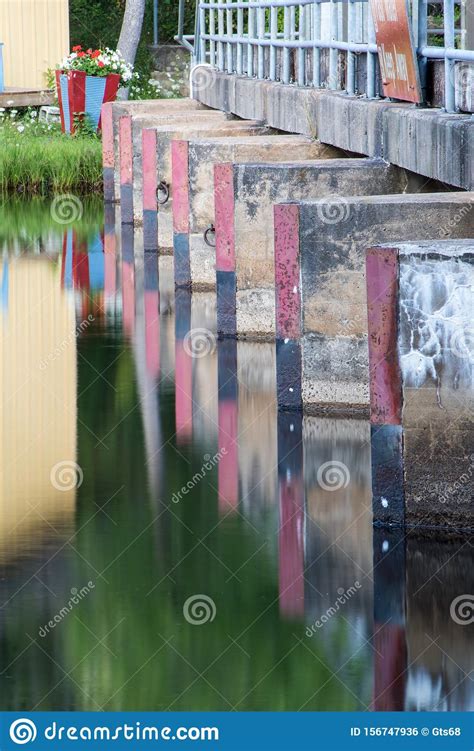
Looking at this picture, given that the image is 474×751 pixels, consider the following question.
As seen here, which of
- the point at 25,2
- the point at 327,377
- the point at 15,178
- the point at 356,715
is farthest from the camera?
the point at 25,2

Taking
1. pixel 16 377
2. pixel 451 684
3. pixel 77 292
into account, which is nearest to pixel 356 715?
pixel 451 684

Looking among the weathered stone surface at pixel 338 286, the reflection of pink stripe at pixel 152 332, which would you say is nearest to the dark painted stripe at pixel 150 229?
the reflection of pink stripe at pixel 152 332

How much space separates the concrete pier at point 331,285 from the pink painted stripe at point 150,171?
27.7 feet

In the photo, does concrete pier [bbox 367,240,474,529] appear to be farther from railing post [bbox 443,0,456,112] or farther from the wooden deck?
the wooden deck

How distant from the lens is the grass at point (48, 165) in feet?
87.8

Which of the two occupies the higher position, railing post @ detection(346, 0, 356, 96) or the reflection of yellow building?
railing post @ detection(346, 0, 356, 96)

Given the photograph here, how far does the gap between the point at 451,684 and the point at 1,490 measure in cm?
345

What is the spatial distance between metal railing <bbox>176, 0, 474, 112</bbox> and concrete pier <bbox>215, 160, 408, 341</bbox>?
82 cm

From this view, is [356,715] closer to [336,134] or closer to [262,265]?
[262,265]

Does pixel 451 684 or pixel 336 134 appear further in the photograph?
pixel 336 134

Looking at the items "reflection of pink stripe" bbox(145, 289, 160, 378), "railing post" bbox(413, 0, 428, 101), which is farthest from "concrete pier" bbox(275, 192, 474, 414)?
"railing post" bbox(413, 0, 428, 101)

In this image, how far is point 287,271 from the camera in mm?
11070

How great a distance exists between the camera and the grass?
2677 cm

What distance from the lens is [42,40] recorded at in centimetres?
3231
